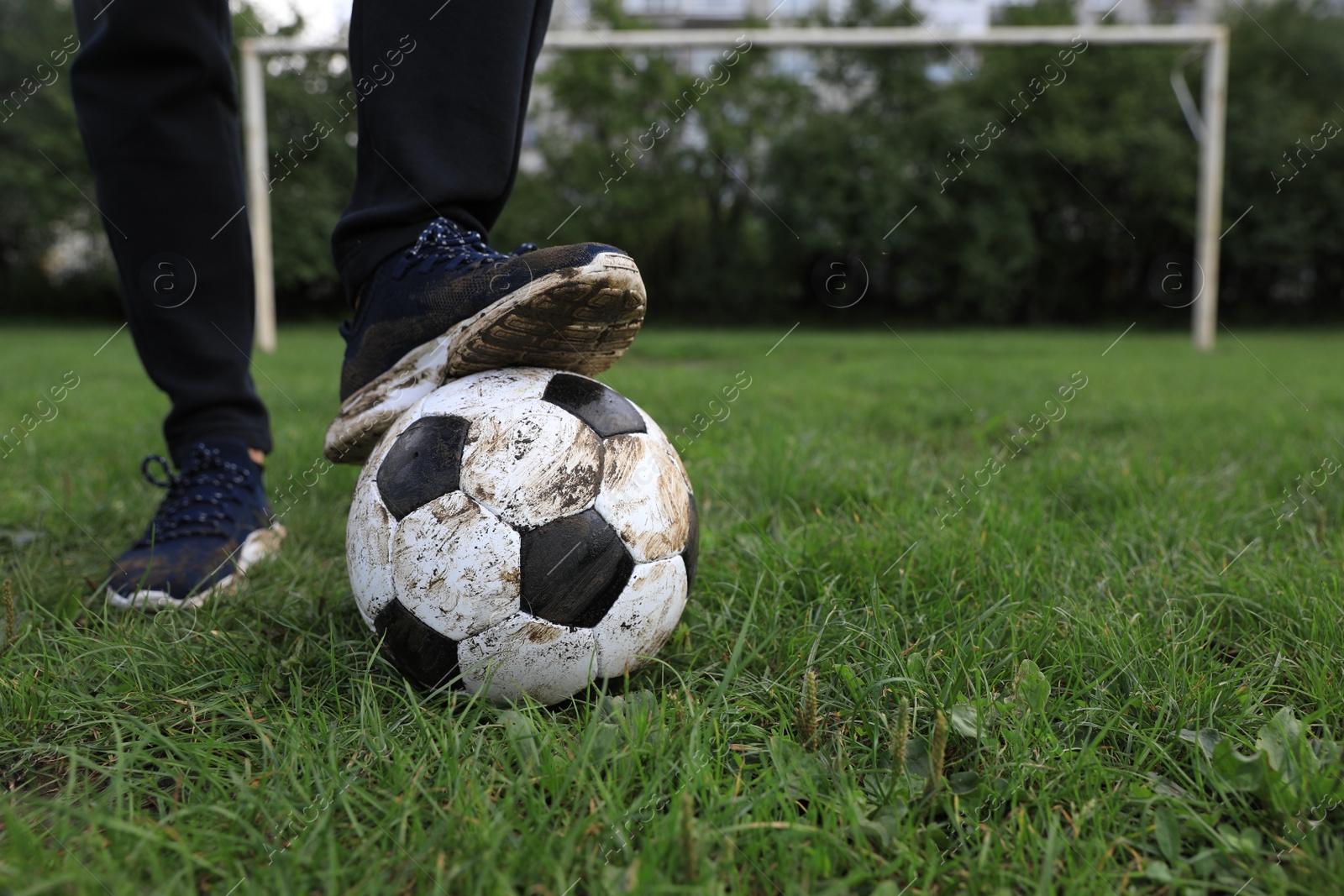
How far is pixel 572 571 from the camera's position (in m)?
1.24

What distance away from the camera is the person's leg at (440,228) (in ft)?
4.59

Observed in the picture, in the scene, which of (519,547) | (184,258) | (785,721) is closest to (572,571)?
(519,547)

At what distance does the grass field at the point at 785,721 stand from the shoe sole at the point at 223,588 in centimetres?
4

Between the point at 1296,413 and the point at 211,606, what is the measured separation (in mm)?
4210

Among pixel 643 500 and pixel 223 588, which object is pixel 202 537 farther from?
pixel 643 500

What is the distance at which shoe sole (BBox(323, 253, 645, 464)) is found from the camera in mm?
1312

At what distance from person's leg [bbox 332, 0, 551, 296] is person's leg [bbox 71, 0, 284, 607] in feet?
1.63

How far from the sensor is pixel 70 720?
1.20 meters

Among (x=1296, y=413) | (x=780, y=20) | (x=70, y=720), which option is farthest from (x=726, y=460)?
(x=780, y=20)

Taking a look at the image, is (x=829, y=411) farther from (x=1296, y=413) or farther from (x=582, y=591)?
(x=582, y=591)

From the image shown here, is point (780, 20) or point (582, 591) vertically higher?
point (780, 20)

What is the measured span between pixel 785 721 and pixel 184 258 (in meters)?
1.65

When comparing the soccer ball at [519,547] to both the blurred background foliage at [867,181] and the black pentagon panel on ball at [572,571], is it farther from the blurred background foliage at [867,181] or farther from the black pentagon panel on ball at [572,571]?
the blurred background foliage at [867,181]

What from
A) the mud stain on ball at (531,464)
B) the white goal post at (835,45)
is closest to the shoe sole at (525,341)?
the mud stain on ball at (531,464)
